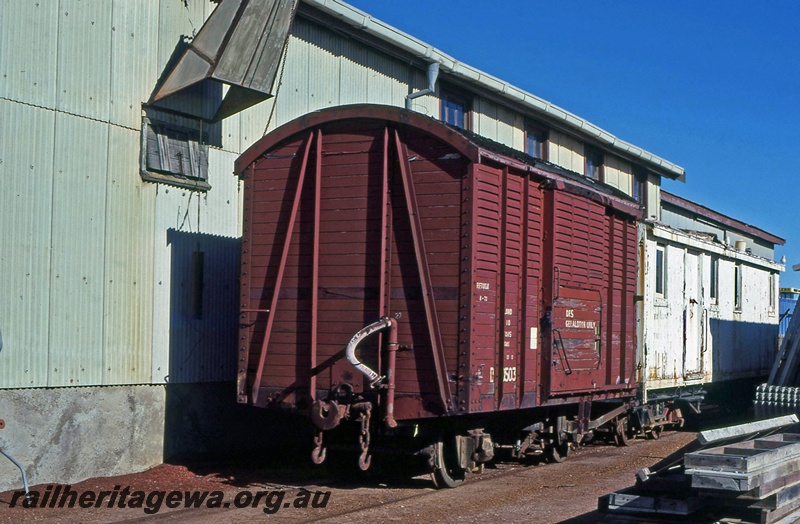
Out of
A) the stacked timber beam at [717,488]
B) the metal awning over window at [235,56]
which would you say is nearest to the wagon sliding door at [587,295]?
the stacked timber beam at [717,488]

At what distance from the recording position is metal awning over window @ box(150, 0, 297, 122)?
489 inches

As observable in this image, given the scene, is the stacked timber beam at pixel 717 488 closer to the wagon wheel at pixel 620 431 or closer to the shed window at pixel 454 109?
the wagon wheel at pixel 620 431

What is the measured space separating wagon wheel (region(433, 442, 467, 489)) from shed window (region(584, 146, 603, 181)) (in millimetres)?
14342

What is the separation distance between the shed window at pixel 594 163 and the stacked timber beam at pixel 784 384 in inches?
305

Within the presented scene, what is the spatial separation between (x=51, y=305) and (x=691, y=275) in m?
11.9

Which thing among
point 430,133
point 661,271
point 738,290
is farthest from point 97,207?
point 738,290

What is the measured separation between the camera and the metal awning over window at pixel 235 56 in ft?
40.8

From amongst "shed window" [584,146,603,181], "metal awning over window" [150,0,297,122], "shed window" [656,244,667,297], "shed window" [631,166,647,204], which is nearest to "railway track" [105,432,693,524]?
"shed window" [656,244,667,297]

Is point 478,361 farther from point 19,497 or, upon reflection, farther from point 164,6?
point 164,6

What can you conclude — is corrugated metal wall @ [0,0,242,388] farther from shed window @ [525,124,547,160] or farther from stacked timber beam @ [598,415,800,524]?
shed window @ [525,124,547,160]

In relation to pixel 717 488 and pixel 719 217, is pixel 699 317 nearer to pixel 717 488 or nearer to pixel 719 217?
pixel 717 488

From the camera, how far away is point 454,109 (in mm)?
18891

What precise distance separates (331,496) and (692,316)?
985cm

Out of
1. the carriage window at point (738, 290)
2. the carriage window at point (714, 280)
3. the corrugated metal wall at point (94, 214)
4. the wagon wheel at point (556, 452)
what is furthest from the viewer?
the carriage window at point (738, 290)
